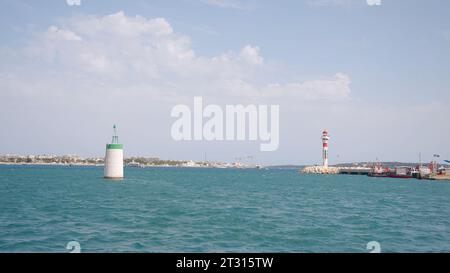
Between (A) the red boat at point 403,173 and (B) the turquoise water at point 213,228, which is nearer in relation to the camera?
(B) the turquoise water at point 213,228

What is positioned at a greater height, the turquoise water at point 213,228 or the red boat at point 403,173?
the turquoise water at point 213,228

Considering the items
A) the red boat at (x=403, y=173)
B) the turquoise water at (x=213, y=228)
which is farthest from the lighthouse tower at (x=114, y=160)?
the red boat at (x=403, y=173)

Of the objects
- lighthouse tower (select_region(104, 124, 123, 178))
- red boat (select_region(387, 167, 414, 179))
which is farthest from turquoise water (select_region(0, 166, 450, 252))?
red boat (select_region(387, 167, 414, 179))

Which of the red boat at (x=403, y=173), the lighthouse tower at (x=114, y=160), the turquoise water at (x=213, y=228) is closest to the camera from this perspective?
the turquoise water at (x=213, y=228)

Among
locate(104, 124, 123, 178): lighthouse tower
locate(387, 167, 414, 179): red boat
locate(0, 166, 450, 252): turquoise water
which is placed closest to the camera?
locate(0, 166, 450, 252): turquoise water

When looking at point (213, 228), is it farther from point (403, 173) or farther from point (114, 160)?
point (403, 173)

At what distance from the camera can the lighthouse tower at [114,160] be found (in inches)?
2886

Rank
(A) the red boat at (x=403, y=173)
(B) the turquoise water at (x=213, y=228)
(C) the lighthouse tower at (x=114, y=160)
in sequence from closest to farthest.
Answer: (B) the turquoise water at (x=213, y=228), (C) the lighthouse tower at (x=114, y=160), (A) the red boat at (x=403, y=173)

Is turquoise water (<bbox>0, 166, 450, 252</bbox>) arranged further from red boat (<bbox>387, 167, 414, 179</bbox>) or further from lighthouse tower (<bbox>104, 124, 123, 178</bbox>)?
red boat (<bbox>387, 167, 414, 179</bbox>)

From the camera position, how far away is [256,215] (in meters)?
35.2

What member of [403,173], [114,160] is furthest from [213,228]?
[403,173]

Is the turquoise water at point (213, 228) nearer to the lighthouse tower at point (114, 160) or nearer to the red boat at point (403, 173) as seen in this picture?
the lighthouse tower at point (114, 160)

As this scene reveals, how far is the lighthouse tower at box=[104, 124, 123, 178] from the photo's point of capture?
2886 inches
